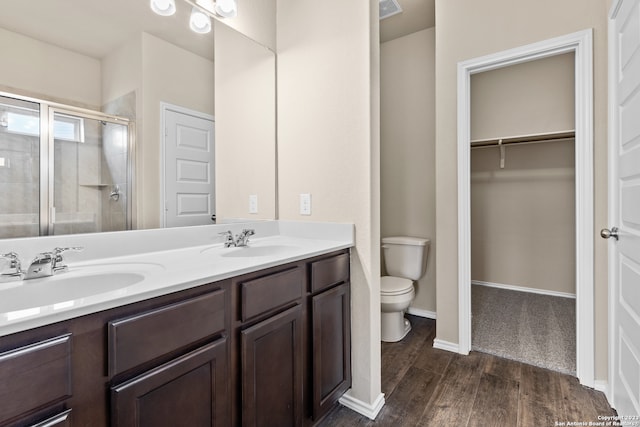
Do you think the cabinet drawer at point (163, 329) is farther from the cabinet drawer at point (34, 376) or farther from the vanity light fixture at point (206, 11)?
the vanity light fixture at point (206, 11)

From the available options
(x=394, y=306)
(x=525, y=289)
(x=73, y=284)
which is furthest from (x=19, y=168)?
(x=525, y=289)

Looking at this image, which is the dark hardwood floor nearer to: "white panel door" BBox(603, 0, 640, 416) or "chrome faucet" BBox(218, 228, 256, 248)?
"white panel door" BBox(603, 0, 640, 416)

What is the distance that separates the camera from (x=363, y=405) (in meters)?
1.60

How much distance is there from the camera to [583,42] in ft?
5.75

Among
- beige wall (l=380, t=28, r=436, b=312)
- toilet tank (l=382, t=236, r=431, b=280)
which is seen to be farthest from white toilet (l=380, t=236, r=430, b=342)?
beige wall (l=380, t=28, r=436, b=312)

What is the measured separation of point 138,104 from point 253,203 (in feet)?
2.55

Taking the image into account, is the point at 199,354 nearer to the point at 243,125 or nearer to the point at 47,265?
the point at 47,265

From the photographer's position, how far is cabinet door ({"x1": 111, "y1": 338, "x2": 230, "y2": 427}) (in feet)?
2.56

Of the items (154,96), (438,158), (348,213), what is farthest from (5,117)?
(438,158)

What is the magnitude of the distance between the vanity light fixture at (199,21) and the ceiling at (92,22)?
24mm

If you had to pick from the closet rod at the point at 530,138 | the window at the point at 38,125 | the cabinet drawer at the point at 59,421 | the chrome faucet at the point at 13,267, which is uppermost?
the closet rod at the point at 530,138

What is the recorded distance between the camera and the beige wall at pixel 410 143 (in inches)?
111

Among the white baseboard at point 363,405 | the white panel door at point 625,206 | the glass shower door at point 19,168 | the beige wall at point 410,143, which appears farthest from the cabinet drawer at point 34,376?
the beige wall at point 410,143

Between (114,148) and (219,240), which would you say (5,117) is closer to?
(114,148)
